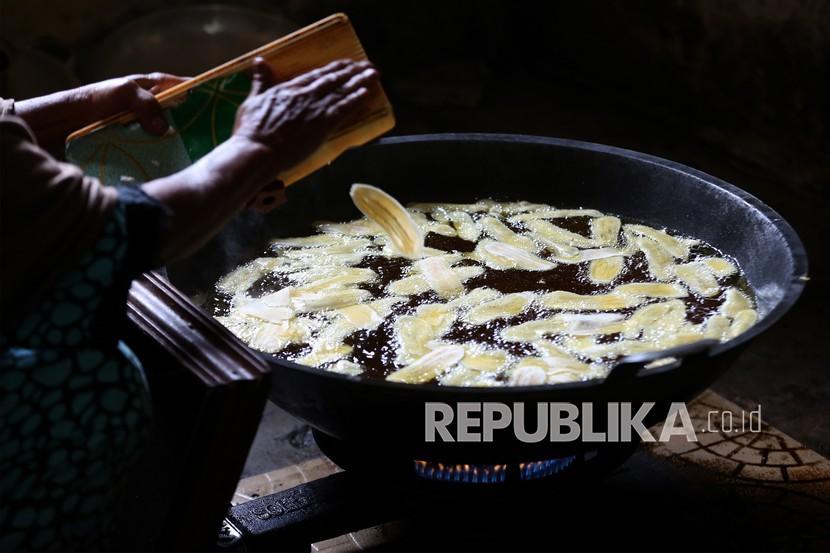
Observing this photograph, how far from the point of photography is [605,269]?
2039mm

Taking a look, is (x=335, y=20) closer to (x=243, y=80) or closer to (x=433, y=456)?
(x=243, y=80)

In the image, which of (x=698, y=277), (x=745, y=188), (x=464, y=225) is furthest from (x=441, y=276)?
(x=745, y=188)

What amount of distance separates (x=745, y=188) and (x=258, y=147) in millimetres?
3312

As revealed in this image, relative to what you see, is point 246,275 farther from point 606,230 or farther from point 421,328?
point 606,230

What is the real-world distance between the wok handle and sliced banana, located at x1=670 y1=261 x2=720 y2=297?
1.69 ft

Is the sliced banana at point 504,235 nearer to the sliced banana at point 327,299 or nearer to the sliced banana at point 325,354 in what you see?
the sliced banana at point 327,299

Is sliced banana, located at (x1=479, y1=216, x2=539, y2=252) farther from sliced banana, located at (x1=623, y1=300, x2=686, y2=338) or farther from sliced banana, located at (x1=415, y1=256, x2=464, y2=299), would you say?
sliced banana, located at (x1=623, y1=300, x2=686, y2=338)

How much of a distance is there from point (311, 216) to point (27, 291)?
47.4 inches

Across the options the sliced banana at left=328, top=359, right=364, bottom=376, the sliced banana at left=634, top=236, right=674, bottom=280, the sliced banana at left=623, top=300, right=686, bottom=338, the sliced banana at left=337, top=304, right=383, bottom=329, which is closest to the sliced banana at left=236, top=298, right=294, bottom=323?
the sliced banana at left=337, top=304, right=383, bottom=329

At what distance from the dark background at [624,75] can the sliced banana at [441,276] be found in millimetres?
1385

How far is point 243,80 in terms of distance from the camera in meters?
1.67

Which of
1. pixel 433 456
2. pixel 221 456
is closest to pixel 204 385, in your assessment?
pixel 221 456

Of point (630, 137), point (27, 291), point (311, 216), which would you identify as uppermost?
point (27, 291)

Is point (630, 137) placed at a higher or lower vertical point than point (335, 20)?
lower
